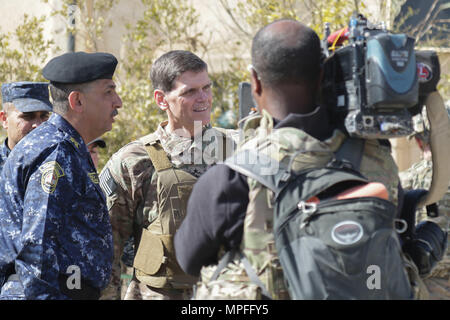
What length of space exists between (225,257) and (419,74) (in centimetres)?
98

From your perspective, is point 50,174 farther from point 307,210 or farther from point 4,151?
point 4,151

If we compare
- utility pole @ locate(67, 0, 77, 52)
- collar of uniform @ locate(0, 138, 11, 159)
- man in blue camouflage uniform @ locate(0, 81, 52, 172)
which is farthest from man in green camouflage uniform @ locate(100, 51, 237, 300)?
utility pole @ locate(67, 0, 77, 52)

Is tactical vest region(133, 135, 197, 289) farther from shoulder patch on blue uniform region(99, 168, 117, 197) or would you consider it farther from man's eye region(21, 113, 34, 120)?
man's eye region(21, 113, 34, 120)

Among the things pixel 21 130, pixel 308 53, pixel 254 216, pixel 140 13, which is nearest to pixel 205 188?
pixel 254 216

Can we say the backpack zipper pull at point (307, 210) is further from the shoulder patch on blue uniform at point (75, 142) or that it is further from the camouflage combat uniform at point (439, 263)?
the camouflage combat uniform at point (439, 263)

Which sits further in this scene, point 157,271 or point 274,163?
point 157,271

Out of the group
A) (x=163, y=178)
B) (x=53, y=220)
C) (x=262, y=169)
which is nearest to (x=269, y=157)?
(x=262, y=169)

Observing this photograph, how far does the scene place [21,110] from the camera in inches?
205

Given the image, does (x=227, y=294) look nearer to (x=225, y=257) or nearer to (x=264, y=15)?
(x=225, y=257)

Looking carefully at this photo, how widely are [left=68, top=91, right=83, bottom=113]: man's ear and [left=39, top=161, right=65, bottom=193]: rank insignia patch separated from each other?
0.47 m

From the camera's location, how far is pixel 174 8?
9.59 m

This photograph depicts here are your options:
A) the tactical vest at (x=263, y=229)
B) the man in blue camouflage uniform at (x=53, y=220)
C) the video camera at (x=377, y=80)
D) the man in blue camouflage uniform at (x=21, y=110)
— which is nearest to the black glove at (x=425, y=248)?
the tactical vest at (x=263, y=229)

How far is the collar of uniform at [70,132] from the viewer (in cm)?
321

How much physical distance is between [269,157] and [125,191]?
172cm
